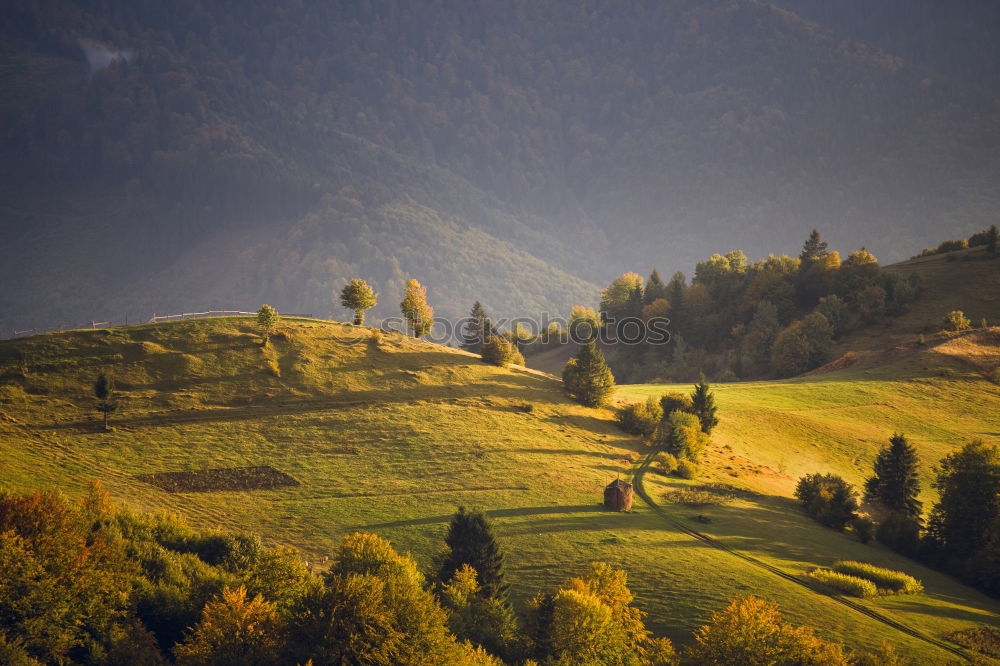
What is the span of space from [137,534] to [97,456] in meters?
18.3

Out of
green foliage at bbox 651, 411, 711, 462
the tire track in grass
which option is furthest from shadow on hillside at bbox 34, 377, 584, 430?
the tire track in grass

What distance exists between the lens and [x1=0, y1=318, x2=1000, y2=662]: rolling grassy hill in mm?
40062

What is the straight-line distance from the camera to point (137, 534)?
115 ft

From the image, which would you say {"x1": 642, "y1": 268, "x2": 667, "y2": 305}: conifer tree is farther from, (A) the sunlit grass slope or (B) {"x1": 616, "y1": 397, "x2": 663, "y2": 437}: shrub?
(B) {"x1": 616, "y1": 397, "x2": 663, "y2": 437}: shrub

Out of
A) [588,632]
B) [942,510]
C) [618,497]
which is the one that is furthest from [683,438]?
[588,632]

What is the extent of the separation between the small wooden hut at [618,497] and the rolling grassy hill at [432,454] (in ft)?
3.45

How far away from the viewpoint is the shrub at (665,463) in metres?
61.8

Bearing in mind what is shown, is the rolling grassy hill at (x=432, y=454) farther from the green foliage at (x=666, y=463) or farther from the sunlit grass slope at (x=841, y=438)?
the green foliage at (x=666, y=463)

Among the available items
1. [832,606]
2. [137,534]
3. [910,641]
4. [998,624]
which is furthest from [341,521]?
[998,624]

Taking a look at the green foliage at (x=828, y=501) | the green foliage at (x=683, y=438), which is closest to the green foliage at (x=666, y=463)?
the green foliage at (x=683, y=438)

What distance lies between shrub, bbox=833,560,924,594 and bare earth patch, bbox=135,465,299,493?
42988mm

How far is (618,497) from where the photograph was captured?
50000 mm

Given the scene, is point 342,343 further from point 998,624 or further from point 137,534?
point 998,624

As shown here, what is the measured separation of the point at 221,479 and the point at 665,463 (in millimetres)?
42688
